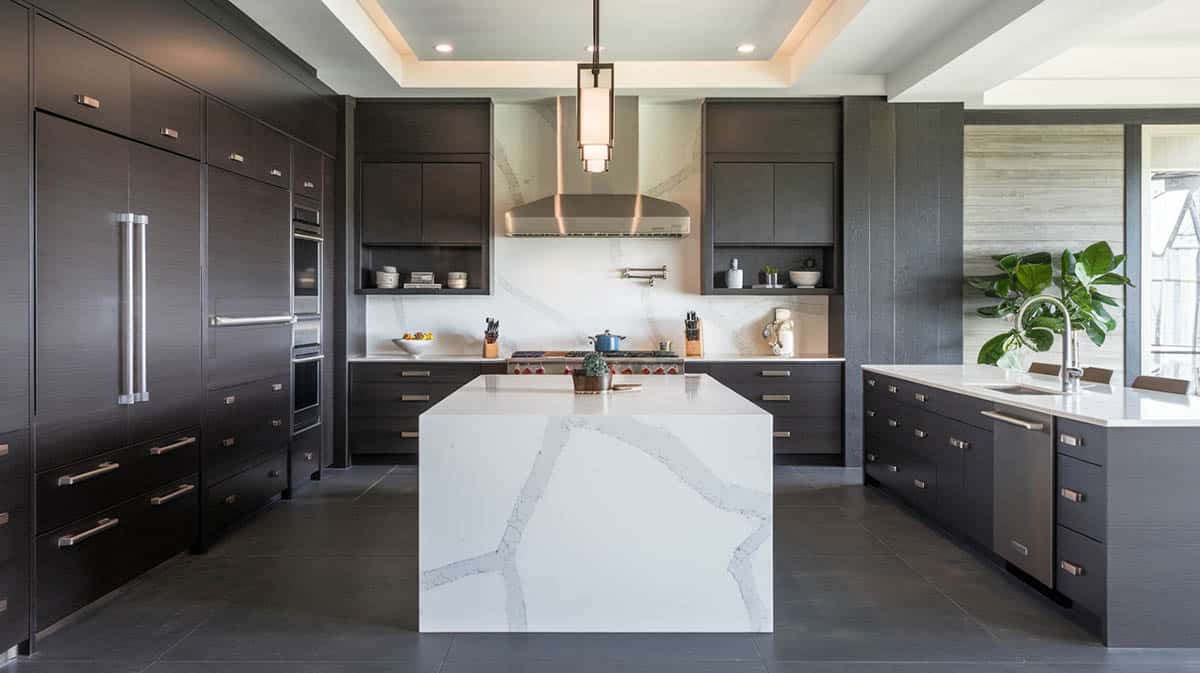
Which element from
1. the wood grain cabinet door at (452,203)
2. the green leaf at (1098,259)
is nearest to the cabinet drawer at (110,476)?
the wood grain cabinet door at (452,203)

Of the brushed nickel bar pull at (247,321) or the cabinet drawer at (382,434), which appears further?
the cabinet drawer at (382,434)

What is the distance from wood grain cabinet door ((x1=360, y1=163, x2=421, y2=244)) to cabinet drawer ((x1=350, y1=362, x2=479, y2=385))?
96cm

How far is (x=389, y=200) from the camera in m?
5.79

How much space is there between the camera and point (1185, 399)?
3148 millimetres

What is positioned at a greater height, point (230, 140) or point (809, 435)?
point (230, 140)

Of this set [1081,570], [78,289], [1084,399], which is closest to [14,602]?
[78,289]

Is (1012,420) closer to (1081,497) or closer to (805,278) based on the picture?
(1081,497)

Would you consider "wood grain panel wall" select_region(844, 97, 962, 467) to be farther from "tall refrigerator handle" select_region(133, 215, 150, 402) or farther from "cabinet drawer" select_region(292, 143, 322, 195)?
"tall refrigerator handle" select_region(133, 215, 150, 402)

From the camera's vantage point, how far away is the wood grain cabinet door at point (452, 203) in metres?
5.79

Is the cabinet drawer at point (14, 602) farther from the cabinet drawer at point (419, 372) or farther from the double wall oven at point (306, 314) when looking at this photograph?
the cabinet drawer at point (419, 372)

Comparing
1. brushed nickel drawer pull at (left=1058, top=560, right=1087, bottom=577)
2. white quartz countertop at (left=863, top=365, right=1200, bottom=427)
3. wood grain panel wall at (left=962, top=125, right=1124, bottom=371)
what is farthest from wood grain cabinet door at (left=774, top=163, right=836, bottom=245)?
brushed nickel drawer pull at (left=1058, top=560, right=1087, bottom=577)

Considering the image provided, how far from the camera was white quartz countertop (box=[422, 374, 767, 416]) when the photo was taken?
2777 millimetres

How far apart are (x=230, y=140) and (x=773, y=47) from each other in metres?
3.50

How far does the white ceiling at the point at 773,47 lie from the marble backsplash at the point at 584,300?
665 mm
